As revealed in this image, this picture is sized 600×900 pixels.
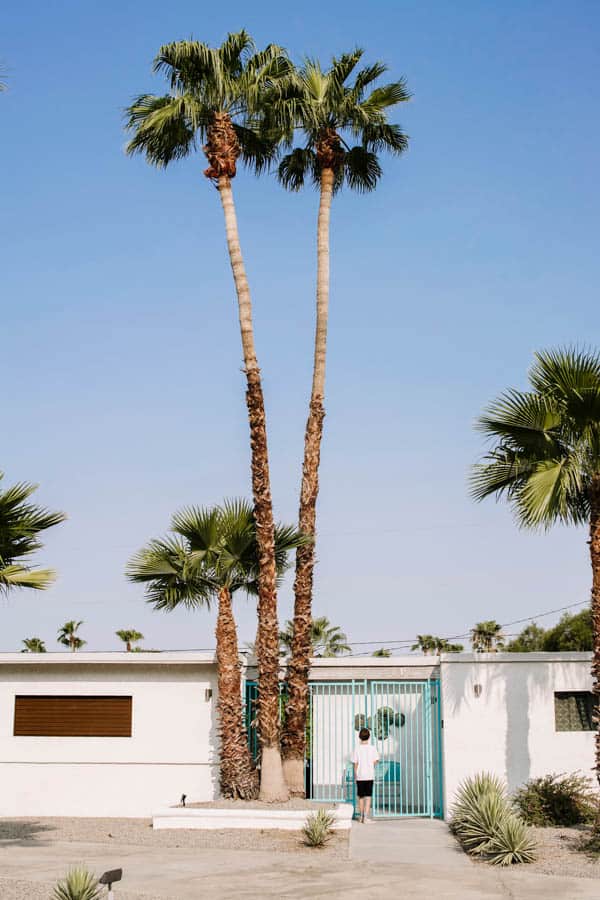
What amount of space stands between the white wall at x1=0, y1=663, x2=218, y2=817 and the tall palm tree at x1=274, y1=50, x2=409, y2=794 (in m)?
1.95

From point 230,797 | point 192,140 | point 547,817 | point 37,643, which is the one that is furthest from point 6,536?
point 37,643

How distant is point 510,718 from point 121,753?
738 cm

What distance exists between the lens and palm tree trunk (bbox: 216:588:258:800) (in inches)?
706

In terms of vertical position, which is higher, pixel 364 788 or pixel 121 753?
pixel 121 753

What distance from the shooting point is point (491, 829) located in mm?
13797

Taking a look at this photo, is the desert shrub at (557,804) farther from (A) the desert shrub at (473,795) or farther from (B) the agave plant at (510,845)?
(B) the agave plant at (510,845)

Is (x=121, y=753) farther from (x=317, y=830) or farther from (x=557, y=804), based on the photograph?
(x=557, y=804)

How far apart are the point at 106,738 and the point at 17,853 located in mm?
5604

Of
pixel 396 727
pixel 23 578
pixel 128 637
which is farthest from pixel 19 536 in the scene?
pixel 128 637

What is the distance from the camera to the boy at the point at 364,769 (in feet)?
55.4

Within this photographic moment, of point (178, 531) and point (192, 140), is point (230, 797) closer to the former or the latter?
point (178, 531)

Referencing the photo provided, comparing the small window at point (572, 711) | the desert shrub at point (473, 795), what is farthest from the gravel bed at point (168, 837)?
the small window at point (572, 711)

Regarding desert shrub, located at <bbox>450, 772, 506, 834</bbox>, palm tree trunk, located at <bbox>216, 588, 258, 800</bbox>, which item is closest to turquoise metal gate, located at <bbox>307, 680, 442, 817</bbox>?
palm tree trunk, located at <bbox>216, 588, 258, 800</bbox>

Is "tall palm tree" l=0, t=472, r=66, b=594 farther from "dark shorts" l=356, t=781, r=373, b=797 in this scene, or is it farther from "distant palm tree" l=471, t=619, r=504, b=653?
"distant palm tree" l=471, t=619, r=504, b=653
